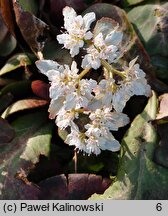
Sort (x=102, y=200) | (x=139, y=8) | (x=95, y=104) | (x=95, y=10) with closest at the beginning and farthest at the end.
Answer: (x=95, y=104) → (x=102, y=200) → (x=95, y=10) → (x=139, y=8)

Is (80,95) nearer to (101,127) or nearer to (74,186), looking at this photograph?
(101,127)

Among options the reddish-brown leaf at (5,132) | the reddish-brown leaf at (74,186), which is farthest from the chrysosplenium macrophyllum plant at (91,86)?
the reddish-brown leaf at (5,132)

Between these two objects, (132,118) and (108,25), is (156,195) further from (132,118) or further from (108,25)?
(108,25)

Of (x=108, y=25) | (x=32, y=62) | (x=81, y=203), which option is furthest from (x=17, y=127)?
(x=108, y=25)

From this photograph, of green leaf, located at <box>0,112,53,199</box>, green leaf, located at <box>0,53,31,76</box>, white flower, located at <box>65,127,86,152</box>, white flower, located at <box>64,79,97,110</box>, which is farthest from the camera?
green leaf, located at <box>0,53,31,76</box>

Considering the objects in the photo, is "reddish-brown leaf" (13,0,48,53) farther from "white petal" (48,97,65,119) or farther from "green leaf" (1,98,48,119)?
"white petal" (48,97,65,119)

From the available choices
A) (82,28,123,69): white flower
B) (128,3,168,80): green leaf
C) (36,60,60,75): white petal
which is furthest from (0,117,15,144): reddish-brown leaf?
(128,3,168,80): green leaf
